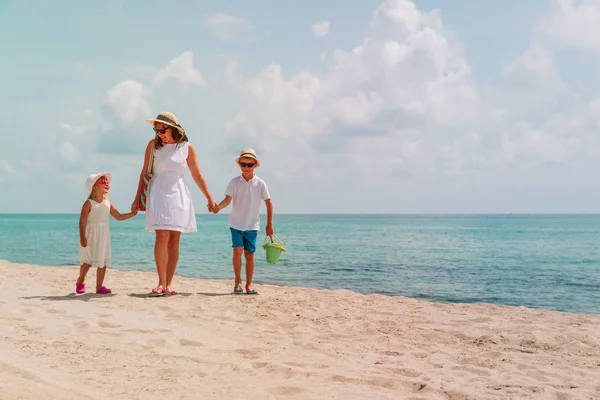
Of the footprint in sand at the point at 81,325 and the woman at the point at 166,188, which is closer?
the footprint in sand at the point at 81,325

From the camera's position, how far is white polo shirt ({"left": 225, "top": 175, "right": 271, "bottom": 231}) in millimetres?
7488

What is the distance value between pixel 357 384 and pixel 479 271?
1464 centimetres

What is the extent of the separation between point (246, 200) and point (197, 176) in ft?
2.70

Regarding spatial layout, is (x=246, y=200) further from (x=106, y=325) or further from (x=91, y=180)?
(x=106, y=325)

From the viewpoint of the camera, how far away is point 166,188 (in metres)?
6.66

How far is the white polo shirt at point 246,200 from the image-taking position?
7.49 m

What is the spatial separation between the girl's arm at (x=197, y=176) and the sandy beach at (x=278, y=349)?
4.34ft

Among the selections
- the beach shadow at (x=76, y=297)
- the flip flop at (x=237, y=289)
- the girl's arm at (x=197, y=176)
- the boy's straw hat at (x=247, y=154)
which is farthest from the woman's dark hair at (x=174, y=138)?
the flip flop at (x=237, y=289)

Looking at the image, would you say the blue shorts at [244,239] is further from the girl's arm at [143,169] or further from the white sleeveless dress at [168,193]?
the girl's arm at [143,169]

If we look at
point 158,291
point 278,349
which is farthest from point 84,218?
point 278,349

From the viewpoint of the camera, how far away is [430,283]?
13.5 metres

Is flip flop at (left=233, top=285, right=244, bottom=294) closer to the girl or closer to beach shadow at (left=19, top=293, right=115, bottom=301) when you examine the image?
beach shadow at (left=19, top=293, right=115, bottom=301)

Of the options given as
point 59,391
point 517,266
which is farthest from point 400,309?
point 517,266

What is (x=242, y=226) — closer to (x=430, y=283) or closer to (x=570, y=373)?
(x=570, y=373)
